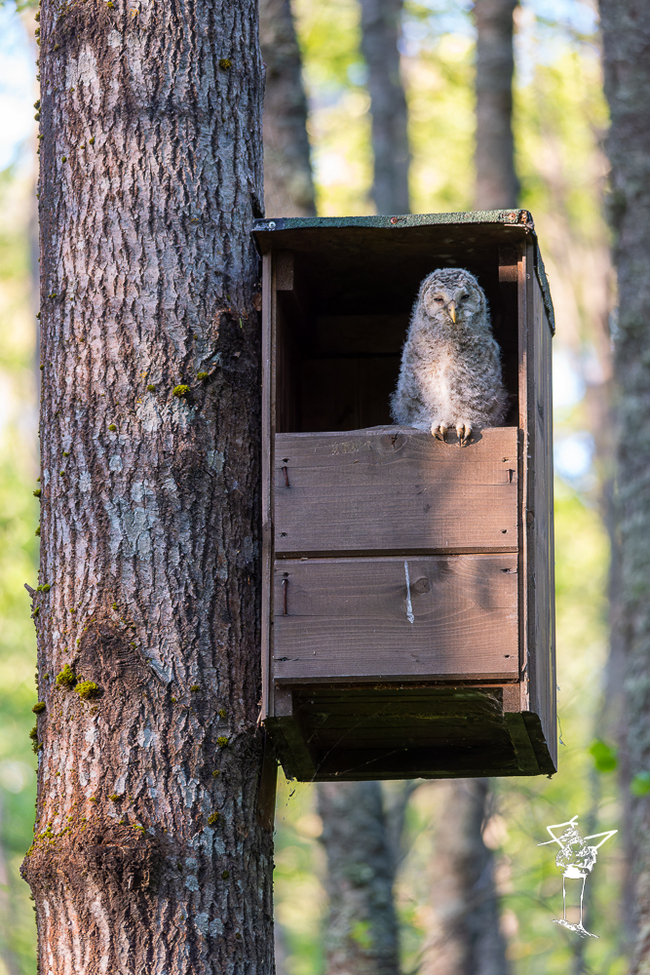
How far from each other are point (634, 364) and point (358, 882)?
130 inches

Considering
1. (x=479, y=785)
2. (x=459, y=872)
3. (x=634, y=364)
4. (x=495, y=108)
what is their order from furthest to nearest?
(x=495, y=108), (x=459, y=872), (x=479, y=785), (x=634, y=364)

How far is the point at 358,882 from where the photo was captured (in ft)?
20.8

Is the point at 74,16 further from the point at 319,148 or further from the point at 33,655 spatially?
the point at 33,655

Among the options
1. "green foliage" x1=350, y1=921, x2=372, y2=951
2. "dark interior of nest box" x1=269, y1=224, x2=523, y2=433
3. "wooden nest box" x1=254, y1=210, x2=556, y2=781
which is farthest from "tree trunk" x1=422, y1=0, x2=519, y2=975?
"wooden nest box" x1=254, y1=210, x2=556, y2=781

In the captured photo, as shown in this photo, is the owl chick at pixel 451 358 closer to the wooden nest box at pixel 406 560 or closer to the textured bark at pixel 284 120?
the wooden nest box at pixel 406 560

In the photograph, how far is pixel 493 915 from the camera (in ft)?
32.8

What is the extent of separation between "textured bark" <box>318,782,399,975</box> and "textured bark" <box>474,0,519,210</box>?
4570 millimetres

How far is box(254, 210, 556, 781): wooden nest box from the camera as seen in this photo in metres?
3.09

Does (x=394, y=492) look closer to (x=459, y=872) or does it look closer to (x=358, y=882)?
(x=358, y=882)

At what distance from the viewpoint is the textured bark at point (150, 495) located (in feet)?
9.29

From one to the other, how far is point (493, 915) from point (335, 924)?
4.17 m

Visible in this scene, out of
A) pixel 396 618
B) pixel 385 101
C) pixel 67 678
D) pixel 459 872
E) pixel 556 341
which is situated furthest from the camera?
pixel 556 341

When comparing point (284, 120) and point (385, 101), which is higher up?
point (385, 101)

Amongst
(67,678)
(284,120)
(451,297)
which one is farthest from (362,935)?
(284,120)
